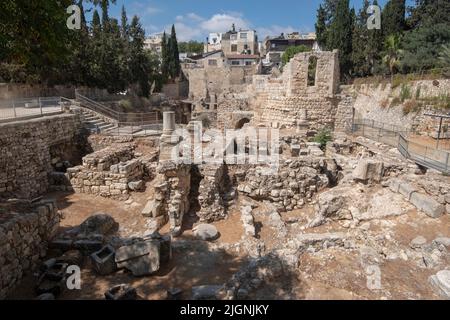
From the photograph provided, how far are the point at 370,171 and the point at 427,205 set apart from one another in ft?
8.02

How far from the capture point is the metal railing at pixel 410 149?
9758 mm

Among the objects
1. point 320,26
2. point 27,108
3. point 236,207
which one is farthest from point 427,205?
point 320,26

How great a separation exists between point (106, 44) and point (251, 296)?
1015 inches

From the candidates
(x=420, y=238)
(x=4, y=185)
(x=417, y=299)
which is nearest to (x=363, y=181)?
(x=420, y=238)

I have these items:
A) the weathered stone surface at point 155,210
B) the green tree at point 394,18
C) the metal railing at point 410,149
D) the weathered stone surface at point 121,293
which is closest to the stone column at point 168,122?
the weathered stone surface at point 155,210

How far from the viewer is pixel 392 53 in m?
28.5

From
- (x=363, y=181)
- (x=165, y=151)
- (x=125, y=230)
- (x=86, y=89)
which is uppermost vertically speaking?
(x=86, y=89)

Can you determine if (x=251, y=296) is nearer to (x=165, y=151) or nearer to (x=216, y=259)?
(x=216, y=259)

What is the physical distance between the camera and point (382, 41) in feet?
100

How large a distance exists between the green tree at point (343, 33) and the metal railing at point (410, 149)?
62.4 ft

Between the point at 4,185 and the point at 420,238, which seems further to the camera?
the point at 4,185

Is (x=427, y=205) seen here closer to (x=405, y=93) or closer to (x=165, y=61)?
(x=405, y=93)

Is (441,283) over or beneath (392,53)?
beneath

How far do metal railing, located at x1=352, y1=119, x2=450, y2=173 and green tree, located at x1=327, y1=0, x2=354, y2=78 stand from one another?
1903 cm
